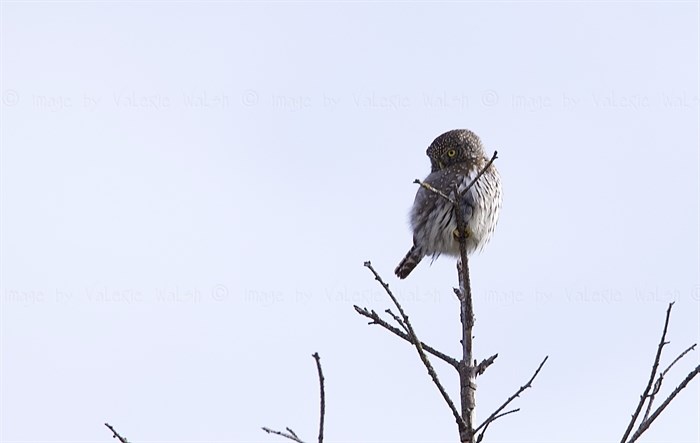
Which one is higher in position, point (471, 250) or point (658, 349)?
point (471, 250)

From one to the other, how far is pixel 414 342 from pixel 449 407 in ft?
1.31

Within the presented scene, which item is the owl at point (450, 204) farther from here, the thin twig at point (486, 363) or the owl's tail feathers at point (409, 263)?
the thin twig at point (486, 363)

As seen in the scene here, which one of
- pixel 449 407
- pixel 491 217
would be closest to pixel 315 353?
pixel 449 407

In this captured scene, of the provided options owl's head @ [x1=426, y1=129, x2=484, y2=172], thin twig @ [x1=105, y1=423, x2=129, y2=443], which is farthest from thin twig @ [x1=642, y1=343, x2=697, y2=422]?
owl's head @ [x1=426, y1=129, x2=484, y2=172]

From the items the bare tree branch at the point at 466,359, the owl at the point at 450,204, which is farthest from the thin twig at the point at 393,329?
the owl at the point at 450,204

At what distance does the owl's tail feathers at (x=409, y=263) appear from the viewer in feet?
35.8

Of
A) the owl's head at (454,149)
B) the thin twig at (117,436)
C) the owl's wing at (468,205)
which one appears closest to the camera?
the thin twig at (117,436)

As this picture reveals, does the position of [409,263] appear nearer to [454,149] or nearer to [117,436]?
[454,149]

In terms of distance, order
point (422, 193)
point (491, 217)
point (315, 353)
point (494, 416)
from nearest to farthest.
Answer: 1. point (315, 353)
2. point (494, 416)
3. point (491, 217)
4. point (422, 193)

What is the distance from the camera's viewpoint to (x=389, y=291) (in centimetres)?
561

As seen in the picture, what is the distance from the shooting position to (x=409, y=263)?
1106 centimetres

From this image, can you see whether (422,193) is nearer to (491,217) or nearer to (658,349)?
(491,217)

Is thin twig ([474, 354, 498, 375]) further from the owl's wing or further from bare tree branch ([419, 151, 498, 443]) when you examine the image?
the owl's wing

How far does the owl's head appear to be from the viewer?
35.6 ft
